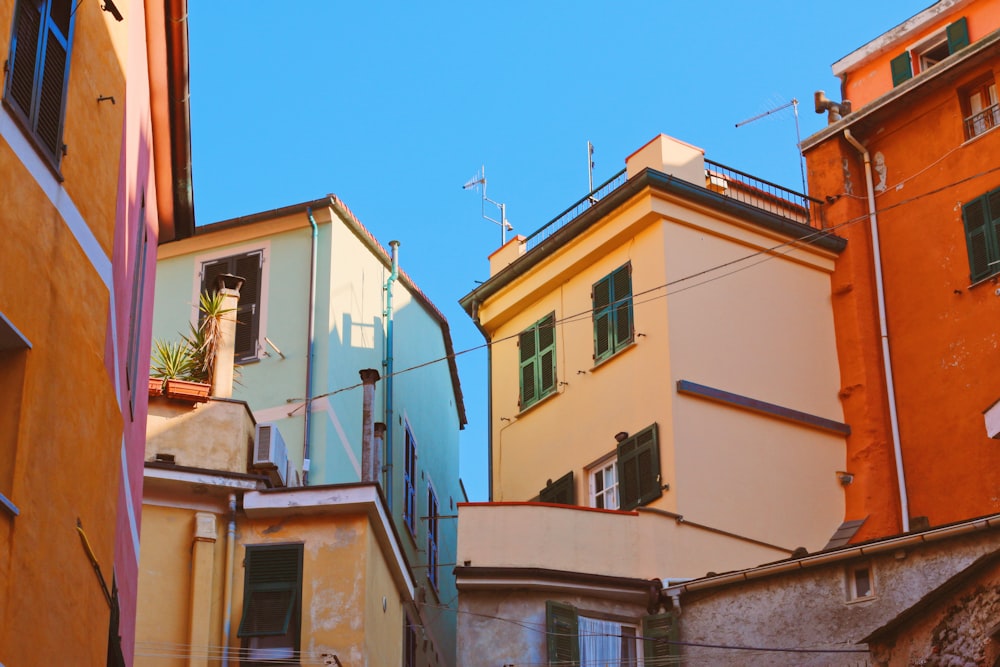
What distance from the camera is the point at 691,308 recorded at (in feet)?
70.1

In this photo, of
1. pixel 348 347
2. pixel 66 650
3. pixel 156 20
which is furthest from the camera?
pixel 348 347

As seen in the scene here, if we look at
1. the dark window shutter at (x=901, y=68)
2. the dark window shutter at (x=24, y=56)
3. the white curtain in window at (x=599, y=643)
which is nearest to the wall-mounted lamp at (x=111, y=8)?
the dark window shutter at (x=24, y=56)

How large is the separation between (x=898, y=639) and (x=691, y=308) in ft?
25.8

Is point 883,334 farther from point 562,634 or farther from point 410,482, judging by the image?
point 410,482

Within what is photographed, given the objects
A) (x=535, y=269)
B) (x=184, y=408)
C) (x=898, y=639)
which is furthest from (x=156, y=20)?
(x=535, y=269)

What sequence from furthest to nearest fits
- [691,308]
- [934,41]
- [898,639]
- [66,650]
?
1. [934,41]
2. [691,308]
3. [898,639]
4. [66,650]

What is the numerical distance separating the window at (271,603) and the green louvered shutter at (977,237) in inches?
406

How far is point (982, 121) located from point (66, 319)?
54.3 feet

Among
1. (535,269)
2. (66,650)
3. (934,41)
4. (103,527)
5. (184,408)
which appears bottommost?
(66,650)

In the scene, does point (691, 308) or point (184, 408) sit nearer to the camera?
point (184, 408)

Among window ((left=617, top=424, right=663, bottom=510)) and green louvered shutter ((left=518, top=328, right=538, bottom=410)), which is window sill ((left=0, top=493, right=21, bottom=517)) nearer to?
window ((left=617, top=424, right=663, bottom=510))

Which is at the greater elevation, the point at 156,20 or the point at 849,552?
the point at 156,20

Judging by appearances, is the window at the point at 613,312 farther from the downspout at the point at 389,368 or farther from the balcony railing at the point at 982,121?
the balcony railing at the point at 982,121

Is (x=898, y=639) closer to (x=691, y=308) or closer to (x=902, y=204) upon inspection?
(x=691, y=308)
